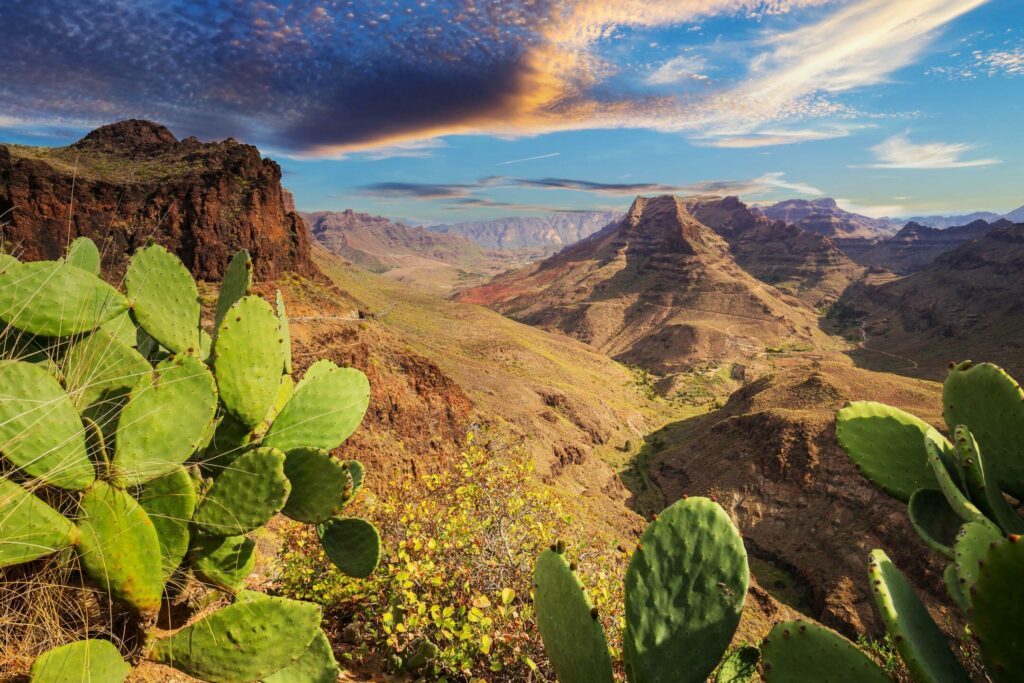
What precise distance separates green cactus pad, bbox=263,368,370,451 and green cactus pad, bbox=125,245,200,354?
681mm

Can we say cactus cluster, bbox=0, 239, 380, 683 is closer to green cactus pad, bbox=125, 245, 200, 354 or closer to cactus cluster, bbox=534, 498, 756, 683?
green cactus pad, bbox=125, 245, 200, 354

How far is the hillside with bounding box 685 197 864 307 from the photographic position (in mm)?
118750

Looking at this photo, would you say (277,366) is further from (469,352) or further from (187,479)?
(469,352)

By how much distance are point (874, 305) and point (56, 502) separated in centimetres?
11741

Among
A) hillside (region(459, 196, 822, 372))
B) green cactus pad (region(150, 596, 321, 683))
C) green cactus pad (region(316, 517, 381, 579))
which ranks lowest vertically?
hillside (region(459, 196, 822, 372))

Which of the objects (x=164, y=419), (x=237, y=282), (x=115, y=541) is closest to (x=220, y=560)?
(x=115, y=541)

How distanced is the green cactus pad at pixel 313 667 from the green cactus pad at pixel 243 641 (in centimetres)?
32

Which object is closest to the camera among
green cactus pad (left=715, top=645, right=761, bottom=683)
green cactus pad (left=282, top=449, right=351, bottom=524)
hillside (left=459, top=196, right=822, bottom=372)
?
green cactus pad (left=715, top=645, right=761, bottom=683)

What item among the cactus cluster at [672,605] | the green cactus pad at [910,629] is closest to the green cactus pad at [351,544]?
the cactus cluster at [672,605]

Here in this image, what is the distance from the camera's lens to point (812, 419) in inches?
1184

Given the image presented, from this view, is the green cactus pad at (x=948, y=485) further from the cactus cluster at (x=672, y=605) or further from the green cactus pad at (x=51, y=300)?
the green cactus pad at (x=51, y=300)

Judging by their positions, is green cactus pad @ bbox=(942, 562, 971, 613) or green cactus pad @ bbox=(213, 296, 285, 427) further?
green cactus pad @ bbox=(213, 296, 285, 427)

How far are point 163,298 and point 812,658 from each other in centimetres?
379

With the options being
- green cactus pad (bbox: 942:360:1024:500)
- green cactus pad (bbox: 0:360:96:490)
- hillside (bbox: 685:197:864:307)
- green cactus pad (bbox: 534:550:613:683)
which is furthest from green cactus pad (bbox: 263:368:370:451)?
hillside (bbox: 685:197:864:307)
